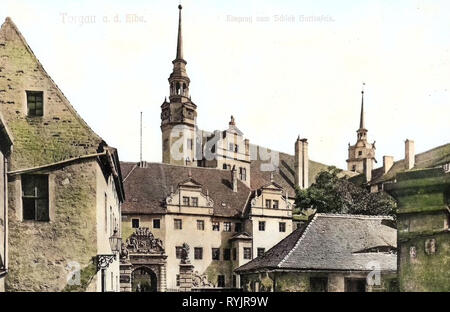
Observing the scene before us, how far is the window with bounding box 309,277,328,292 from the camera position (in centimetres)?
1955

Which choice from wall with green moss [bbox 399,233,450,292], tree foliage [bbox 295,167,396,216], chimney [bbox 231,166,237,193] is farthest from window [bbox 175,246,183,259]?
wall with green moss [bbox 399,233,450,292]

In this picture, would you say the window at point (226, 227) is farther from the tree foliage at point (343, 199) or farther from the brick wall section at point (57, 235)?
the brick wall section at point (57, 235)

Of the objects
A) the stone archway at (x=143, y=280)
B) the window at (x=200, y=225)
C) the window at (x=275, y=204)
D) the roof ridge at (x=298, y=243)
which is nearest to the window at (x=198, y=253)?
the window at (x=200, y=225)

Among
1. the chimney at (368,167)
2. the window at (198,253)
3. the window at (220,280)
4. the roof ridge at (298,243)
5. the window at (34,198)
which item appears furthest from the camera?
the chimney at (368,167)

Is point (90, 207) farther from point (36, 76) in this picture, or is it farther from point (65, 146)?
point (36, 76)

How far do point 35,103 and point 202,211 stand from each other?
2502 cm

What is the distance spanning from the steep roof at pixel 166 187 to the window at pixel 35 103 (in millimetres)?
22029

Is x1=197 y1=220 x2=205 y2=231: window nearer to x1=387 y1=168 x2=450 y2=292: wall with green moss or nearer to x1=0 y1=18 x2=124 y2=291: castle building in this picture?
x1=387 y1=168 x2=450 y2=292: wall with green moss

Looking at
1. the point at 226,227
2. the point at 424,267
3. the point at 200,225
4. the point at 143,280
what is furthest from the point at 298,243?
the point at 226,227

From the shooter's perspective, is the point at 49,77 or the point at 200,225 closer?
the point at 49,77

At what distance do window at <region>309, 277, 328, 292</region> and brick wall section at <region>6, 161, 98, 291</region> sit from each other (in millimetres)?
8437

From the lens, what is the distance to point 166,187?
38062 mm

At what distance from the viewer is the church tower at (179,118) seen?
15.1 m

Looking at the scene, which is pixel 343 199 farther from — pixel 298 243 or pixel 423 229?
pixel 423 229
